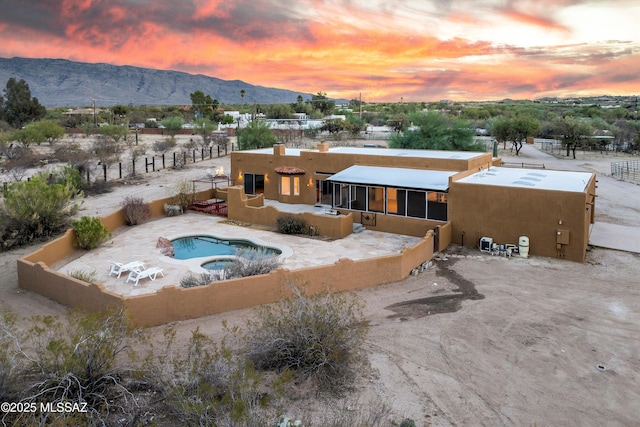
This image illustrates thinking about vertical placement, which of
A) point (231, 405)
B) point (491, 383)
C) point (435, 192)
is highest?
point (435, 192)

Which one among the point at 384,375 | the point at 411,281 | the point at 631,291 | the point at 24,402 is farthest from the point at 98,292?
the point at 631,291

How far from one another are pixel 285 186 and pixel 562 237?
47.2 ft

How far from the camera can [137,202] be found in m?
23.1

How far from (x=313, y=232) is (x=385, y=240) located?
3125 millimetres

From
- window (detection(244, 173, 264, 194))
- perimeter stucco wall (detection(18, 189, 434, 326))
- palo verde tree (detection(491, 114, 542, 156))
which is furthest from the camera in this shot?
palo verde tree (detection(491, 114, 542, 156))

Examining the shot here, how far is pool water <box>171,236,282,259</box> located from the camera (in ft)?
61.7

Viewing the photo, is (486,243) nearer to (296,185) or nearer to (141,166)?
(296,185)

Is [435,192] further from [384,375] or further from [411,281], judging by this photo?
[384,375]

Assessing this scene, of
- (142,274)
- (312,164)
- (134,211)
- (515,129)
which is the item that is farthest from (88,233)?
(515,129)

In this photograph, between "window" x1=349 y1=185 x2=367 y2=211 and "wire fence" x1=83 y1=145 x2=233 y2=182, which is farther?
"wire fence" x1=83 y1=145 x2=233 y2=182

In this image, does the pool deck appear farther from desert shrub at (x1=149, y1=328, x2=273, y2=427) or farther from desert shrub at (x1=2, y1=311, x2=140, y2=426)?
desert shrub at (x1=149, y1=328, x2=273, y2=427)

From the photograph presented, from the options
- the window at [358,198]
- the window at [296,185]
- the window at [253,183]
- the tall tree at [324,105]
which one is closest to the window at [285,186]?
the window at [296,185]

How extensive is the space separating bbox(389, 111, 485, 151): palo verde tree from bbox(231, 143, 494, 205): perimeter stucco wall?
398 inches

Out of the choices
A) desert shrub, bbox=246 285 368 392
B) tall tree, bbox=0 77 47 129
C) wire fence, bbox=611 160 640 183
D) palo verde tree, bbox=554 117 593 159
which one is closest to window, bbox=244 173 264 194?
desert shrub, bbox=246 285 368 392
